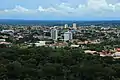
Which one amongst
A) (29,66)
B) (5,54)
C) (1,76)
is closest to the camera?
(1,76)

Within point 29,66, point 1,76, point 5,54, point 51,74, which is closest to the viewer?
point 1,76

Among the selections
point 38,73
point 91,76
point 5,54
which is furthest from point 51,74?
point 5,54

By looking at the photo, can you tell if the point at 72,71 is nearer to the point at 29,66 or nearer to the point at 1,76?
the point at 29,66

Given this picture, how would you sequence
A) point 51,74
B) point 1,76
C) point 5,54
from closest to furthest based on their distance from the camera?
point 1,76 → point 51,74 → point 5,54

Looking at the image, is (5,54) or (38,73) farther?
(5,54)

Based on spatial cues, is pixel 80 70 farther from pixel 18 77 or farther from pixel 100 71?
pixel 18 77

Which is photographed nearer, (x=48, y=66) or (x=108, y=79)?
(x=108, y=79)

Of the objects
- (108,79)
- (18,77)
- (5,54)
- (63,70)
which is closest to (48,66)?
(63,70)

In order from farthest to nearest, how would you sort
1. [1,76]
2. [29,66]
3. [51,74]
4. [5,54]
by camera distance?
1. [5,54]
2. [29,66]
3. [51,74]
4. [1,76]
